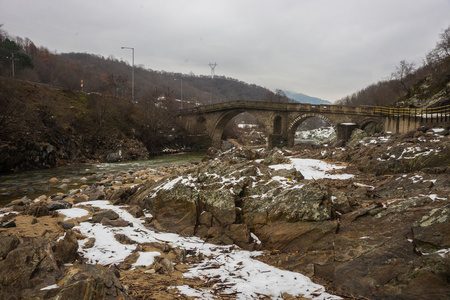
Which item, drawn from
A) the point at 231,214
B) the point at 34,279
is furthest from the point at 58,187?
the point at 34,279

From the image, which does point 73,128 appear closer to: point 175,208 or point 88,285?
point 175,208

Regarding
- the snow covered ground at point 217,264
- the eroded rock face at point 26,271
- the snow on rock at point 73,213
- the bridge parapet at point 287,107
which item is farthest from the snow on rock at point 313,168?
the bridge parapet at point 287,107

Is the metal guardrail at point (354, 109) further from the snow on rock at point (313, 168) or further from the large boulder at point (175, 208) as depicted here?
the large boulder at point (175, 208)

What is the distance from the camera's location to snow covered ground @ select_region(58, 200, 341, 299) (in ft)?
15.9

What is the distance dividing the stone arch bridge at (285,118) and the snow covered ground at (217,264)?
20.0 metres

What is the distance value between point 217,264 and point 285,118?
33373 mm

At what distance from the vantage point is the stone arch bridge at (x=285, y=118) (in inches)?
1065

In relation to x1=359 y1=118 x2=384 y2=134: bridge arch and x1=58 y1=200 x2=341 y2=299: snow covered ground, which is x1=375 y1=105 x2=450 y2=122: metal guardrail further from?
x1=58 y1=200 x2=341 y2=299: snow covered ground

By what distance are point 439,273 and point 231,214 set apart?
16.1ft

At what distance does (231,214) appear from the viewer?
793cm

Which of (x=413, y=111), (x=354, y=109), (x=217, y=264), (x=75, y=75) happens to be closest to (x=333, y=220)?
(x=217, y=264)

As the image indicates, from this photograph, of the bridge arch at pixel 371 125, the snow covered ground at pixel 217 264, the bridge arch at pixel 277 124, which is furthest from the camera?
the bridge arch at pixel 277 124

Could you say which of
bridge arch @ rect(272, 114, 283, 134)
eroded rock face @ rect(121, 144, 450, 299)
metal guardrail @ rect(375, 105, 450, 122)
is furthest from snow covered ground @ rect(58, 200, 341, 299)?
bridge arch @ rect(272, 114, 283, 134)

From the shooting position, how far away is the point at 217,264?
19.8ft
